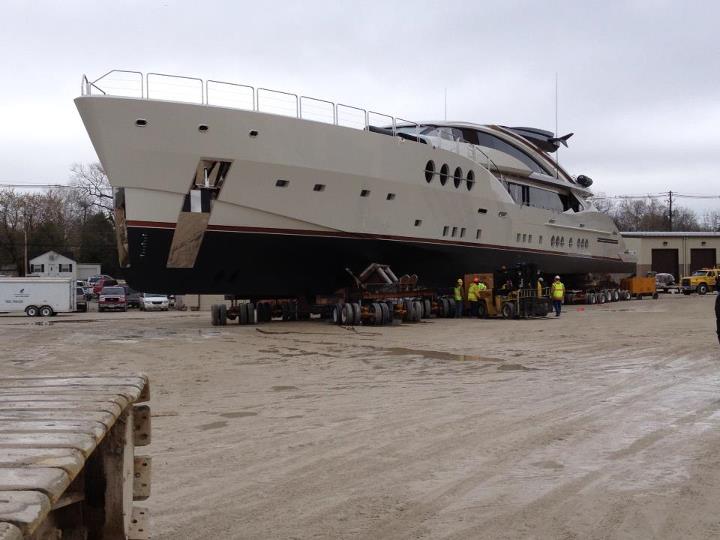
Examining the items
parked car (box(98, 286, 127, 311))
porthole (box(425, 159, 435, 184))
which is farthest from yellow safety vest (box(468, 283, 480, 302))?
parked car (box(98, 286, 127, 311))

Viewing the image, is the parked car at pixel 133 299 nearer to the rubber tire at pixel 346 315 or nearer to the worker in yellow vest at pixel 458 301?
the worker in yellow vest at pixel 458 301

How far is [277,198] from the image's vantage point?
17.0m

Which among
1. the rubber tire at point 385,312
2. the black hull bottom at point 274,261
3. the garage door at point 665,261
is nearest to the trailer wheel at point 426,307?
the black hull bottom at point 274,261

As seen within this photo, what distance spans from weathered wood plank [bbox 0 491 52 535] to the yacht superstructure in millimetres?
14644

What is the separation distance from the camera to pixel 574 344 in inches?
539

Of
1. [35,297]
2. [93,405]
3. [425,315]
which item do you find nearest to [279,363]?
[93,405]

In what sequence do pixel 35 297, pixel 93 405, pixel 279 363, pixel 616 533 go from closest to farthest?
pixel 93 405
pixel 616 533
pixel 279 363
pixel 35 297

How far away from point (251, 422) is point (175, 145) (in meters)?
10.5

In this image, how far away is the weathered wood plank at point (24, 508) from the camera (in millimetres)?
1480

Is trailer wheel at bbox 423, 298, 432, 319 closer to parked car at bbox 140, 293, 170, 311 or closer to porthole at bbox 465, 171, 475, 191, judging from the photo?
porthole at bbox 465, 171, 475, 191

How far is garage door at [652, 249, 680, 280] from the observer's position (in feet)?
179

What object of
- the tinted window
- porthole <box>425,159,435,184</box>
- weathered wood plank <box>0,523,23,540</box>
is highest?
the tinted window

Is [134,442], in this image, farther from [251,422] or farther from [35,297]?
[35,297]

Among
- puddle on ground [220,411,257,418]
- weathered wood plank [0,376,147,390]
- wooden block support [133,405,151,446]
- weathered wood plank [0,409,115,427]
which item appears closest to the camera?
weathered wood plank [0,409,115,427]
